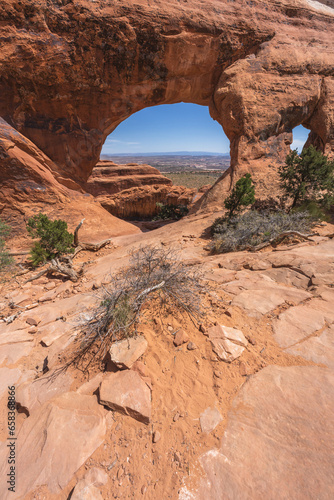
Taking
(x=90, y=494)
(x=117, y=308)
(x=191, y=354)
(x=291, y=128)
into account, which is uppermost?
(x=291, y=128)

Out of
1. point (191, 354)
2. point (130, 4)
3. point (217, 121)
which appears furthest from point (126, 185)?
point (191, 354)

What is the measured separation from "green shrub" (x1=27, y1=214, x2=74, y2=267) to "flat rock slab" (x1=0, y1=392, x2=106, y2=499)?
22.4 feet

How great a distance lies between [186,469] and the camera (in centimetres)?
155

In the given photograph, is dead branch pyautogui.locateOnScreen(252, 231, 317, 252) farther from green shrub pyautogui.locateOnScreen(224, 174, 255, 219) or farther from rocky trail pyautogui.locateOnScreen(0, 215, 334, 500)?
rocky trail pyautogui.locateOnScreen(0, 215, 334, 500)

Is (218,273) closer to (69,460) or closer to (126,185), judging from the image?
(69,460)

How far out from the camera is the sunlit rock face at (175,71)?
1068 centimetres

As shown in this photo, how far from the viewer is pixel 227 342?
8.01 ft

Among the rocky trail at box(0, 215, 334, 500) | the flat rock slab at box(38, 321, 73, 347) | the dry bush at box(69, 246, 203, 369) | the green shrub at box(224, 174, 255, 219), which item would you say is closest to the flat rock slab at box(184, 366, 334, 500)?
the rocky trail at box(0, 215, 334, 500)

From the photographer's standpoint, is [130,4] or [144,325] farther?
[130,4]

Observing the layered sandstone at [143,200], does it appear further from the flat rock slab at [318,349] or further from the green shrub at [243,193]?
the flat rock slab at [318,349]

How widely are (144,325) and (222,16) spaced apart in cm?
1772

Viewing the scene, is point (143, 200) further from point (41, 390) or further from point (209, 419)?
point (209, 419)

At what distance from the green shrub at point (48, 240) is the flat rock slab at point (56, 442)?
6815 millimetres

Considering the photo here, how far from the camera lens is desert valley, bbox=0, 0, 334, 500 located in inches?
63.9
